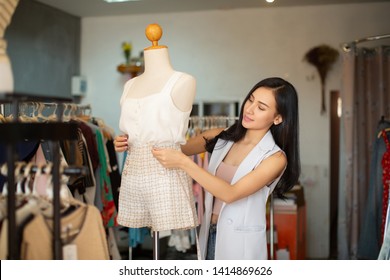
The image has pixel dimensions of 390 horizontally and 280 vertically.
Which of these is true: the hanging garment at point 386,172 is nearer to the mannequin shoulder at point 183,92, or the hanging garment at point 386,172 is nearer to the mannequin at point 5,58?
the mannequin shoulder at point 183,92

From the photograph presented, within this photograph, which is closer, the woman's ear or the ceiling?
the woman's ear


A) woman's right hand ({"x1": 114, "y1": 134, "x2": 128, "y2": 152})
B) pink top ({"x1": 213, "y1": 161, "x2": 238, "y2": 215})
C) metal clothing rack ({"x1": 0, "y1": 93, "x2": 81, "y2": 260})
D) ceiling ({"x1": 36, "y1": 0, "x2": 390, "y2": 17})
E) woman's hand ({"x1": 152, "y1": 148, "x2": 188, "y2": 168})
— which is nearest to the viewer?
metal clothing rack ({"x1": 0, "y1": 93, "x2": 81, "y2": 260})

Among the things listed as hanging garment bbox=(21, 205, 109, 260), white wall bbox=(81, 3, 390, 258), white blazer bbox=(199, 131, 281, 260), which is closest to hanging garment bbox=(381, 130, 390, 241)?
white wall bbox=(81, 3, 390, 258)

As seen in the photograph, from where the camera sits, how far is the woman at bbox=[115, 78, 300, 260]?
77.5 inches

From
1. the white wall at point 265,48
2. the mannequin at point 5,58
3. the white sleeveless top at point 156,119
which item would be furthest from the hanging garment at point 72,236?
the white wall at point 265,48

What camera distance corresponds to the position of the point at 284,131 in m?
2.07

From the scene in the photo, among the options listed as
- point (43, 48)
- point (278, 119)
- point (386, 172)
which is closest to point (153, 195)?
point (278, 119)

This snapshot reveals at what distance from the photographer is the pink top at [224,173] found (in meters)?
2.11

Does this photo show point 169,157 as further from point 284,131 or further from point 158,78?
point 284,131

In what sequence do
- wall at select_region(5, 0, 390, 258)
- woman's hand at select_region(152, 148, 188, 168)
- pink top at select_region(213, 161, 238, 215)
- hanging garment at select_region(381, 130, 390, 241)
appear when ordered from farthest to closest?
1. wall at select_region(5, 0, 390, 258)
2. hanging garment at select_region(381, 130, 390, 241)
3. pink top at select_region(213, 161, 238, 215)
4. woman's hand at select_region(152, 148, 188, 168)

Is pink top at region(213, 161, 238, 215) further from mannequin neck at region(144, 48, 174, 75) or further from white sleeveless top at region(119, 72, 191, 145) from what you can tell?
mannequin neck at region(144, 48, 174, 75)

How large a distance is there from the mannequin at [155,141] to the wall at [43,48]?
62.8 inches

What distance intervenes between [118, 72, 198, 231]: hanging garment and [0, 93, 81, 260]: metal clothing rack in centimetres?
49

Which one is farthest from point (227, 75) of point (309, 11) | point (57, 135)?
point (57, 135)
